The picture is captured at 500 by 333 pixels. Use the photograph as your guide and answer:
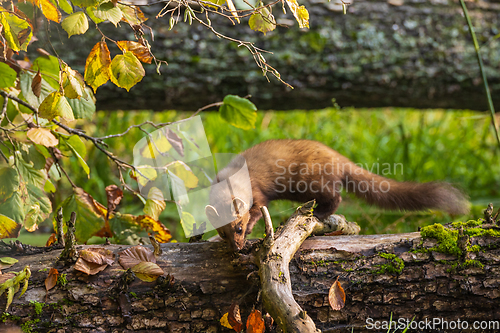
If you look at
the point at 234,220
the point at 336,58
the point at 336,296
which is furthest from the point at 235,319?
the point at 336,58

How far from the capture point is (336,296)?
57.6 inches

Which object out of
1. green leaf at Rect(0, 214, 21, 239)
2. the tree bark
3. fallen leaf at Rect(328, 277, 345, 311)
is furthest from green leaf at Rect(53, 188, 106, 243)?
the tree bark

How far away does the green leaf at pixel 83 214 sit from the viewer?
5.91ft

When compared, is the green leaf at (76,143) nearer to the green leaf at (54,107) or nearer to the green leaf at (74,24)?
the green leaf at (54,107)

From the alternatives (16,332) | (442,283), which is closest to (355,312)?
(442,283)

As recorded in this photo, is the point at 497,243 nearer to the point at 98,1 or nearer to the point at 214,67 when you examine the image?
the point at 98,1

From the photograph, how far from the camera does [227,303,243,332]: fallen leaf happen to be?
138 centimetres

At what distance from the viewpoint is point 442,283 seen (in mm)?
1535

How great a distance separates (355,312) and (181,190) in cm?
91

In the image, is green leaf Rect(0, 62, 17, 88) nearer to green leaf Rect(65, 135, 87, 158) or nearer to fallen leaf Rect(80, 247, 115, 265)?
green leaf Rect(65, 135, 87, 158)

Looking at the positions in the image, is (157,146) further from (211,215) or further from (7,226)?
(7,226)

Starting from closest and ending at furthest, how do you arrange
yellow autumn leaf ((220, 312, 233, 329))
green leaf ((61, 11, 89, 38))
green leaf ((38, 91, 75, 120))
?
green leaf ((61, 11, 89, 38))
green leaf ((38, 91, 75, 120))
yellow autumn leaf ((220, 312, 233, 329))

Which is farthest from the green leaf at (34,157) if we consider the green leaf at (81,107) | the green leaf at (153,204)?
the green leaf at (153,204)

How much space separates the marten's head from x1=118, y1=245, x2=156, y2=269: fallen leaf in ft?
1.20
